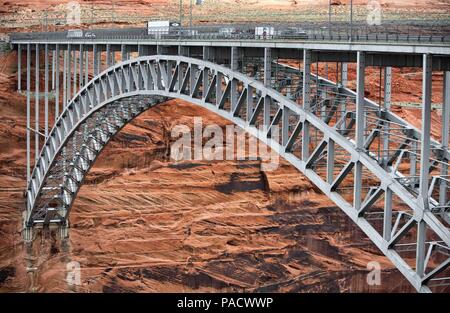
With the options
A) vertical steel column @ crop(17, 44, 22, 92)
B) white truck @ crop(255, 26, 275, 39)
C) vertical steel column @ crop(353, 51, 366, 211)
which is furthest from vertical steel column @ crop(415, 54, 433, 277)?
vertical steel column @ crop(17, 44, 22, 92)

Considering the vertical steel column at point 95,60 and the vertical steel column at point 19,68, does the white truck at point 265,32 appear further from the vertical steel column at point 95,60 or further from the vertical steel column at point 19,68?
the vertical steel column at point 19,68

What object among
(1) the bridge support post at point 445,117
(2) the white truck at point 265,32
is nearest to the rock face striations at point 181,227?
(2) the white truck at point 265,32

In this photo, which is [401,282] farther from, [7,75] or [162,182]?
[7,75]

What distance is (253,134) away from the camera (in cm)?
2955

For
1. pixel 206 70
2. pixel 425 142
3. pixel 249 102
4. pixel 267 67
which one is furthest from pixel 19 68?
pixel 425 142

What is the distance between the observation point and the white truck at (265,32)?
30380 millimetres

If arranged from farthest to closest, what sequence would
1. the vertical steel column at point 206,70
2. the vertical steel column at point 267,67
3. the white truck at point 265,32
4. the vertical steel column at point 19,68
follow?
the vertical steel column at point 19,68
the vertical steel column at point 206,70
the white truck at point 265,32
the vertical steel column at point 267,67

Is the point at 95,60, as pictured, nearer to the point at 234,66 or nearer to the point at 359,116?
the point at 234,66

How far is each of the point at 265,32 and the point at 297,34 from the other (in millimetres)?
2361

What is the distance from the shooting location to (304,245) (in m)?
52.9

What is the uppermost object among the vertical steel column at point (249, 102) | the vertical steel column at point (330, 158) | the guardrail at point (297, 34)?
the guardrail at point (297, 34)

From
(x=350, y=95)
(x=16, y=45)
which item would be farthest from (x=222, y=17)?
(x=350, y=95)

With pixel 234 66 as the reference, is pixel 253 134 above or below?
below

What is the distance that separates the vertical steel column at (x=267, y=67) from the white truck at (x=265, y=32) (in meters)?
1.25
